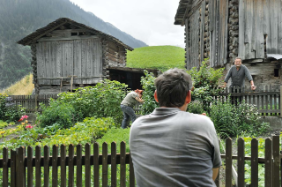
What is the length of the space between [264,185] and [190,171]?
1692 mm

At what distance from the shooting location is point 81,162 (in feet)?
10.5

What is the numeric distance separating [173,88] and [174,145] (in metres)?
0.43

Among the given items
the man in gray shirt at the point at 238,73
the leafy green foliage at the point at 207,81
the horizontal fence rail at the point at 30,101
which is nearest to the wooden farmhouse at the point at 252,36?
the man in gray shirt at the point at 238,73

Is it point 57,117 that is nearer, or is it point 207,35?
point 57,117

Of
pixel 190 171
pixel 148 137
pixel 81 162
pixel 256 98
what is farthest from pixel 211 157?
pixel 256 98

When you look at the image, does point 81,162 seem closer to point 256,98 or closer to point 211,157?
point 211,157

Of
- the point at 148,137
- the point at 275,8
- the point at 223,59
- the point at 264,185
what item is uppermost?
the point at 275,8

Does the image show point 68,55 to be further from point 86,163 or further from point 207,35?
point 86,163

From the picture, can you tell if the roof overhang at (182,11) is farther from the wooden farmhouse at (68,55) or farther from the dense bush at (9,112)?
the dense bush at (9,112)

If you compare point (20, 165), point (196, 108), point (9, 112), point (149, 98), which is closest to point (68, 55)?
point (9, 112)

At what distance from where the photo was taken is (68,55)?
1817cm

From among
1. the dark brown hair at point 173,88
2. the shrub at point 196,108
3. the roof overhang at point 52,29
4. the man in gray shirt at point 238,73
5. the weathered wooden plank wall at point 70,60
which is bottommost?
the shrub at point 196,108

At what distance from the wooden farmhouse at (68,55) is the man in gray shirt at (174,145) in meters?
16.2

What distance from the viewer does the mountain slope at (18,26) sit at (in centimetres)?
5347
